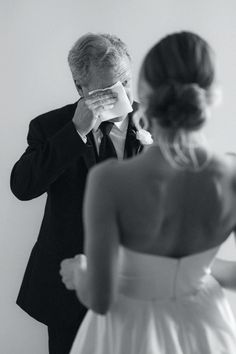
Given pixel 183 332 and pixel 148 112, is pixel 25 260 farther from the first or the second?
pixel 148 112

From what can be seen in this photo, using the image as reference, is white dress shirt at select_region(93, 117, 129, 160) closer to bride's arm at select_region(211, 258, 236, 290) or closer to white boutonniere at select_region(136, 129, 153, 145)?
white boutonniere at select_region(136, 129, 153, 145)

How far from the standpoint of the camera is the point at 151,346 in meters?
1.23

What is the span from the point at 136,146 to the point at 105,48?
325 mm

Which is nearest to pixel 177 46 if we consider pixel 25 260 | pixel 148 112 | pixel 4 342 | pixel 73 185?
pixel 148 112

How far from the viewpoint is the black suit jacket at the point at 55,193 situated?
66.9 inches

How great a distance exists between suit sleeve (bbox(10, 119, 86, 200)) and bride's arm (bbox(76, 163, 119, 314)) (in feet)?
2.02

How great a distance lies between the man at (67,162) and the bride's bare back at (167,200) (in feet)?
2.05

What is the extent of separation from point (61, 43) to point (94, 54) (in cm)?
63

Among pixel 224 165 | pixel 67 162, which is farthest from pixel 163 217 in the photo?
pixel 67 162

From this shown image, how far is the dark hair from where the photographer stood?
3.37 ft

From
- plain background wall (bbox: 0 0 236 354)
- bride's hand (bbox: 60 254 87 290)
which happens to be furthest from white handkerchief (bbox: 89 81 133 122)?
plain background wall (bbox: 0 0 236 354)

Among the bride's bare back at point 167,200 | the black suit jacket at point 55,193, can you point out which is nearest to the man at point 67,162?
the black suit jacket at point 55,193

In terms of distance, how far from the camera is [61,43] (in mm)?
2348

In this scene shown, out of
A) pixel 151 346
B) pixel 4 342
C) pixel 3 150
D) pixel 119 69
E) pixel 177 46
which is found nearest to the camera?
pixel 177 46
